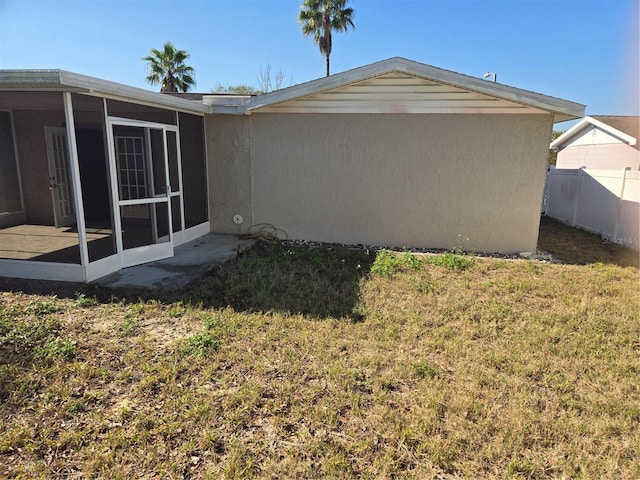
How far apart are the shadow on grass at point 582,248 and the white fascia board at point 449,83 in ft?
8.69

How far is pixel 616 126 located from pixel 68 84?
699 inches

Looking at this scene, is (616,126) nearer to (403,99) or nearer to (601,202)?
(601,202)

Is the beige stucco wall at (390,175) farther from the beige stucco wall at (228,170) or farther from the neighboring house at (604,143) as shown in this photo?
the neighboring house at (604,143)

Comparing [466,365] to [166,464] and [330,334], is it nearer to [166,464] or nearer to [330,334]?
[330,334]

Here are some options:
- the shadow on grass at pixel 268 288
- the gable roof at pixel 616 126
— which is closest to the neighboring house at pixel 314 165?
the shadow on grass at pixel 268 288

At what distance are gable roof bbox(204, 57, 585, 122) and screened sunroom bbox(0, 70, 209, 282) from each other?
1.71 metres

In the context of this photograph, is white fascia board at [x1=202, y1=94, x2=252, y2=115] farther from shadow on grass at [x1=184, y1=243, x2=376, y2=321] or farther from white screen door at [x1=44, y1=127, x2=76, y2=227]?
white screen door at [x1=44, y1=127, x2=76, y2=227]

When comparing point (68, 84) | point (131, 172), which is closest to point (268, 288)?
point (68, 84)

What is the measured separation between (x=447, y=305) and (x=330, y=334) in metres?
1.78

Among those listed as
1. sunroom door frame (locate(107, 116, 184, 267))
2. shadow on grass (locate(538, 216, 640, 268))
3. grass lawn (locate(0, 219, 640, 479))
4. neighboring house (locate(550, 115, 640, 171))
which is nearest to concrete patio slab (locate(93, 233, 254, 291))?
sunroom door frame (locate(107, 116, 184, 267))

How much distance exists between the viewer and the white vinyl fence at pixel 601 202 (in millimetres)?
8668

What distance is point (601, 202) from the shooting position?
9.88 metres

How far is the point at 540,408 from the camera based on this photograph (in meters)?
3.14

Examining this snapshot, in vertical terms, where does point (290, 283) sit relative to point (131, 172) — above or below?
below
